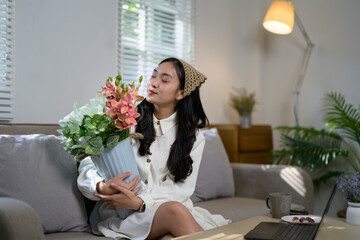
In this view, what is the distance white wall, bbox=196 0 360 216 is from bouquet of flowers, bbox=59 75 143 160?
2.14 meters

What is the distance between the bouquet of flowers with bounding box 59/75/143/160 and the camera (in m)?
1.54

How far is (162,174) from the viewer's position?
197 centimetres

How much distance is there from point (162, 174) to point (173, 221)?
Answer: 385mm

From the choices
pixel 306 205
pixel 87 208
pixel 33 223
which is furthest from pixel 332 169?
pixel 33 223

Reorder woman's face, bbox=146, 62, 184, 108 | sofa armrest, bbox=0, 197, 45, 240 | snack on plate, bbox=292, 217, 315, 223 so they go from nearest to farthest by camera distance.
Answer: sofa armrest, bbox=0, 197, 45, 240 → snack on plate, bbox=292, 217, 315, 223 → woman's face, bbox=146, 62, 184, 108

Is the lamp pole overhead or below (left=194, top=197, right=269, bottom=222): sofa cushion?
overhead

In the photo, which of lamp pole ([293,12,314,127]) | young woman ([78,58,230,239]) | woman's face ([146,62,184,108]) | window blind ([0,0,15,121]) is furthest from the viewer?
lamp pole ([293,12,314,127])

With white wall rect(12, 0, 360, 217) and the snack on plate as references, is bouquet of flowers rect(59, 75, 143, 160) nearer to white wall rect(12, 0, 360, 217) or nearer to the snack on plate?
the snack on plate

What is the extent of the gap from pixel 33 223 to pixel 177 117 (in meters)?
1.01

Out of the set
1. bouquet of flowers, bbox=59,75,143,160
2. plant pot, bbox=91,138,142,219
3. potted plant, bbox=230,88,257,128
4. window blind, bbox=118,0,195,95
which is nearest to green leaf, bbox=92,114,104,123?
bouquet of flowers, bbox=59,75,143,160

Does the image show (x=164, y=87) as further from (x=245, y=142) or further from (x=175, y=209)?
(x=245, y=142)

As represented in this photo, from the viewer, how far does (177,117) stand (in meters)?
2.11

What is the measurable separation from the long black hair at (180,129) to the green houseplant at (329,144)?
1.61 meters

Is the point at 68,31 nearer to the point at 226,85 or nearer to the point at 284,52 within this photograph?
the point at 226,85
